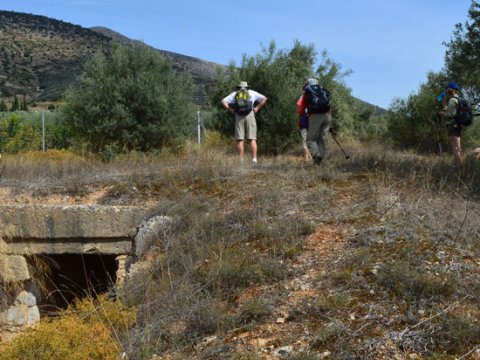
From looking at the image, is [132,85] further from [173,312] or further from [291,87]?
[173,312]

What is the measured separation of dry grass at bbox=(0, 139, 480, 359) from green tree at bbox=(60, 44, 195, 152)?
613cm

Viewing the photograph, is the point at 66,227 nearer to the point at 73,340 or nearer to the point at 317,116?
the point at 73,340

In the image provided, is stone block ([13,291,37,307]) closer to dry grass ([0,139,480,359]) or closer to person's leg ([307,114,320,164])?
dry grass ([0,139,480,359])

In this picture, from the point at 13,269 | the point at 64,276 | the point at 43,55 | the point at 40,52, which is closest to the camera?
the point at 13,269

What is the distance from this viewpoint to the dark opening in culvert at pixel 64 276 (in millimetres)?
7641

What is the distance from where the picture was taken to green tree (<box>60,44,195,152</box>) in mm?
13523

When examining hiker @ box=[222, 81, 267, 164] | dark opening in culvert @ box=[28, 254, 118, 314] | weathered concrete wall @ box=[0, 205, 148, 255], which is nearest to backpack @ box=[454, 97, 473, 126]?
hiker @ box=[222, 81, 267, 164]

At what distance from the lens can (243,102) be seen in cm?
934

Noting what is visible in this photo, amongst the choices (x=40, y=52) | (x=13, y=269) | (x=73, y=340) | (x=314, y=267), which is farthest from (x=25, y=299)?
(x=40, y=52)

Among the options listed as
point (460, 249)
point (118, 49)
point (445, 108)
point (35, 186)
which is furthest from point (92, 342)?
point (118, 49)

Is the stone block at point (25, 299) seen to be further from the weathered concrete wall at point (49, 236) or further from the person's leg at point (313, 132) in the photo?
the person's leg at point (313, 132)

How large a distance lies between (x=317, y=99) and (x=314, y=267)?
12.5 feet

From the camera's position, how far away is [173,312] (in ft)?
15.7

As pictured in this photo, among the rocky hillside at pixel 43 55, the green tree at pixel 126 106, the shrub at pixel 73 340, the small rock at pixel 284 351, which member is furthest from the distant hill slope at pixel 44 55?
the small rock at pixel 284 351
